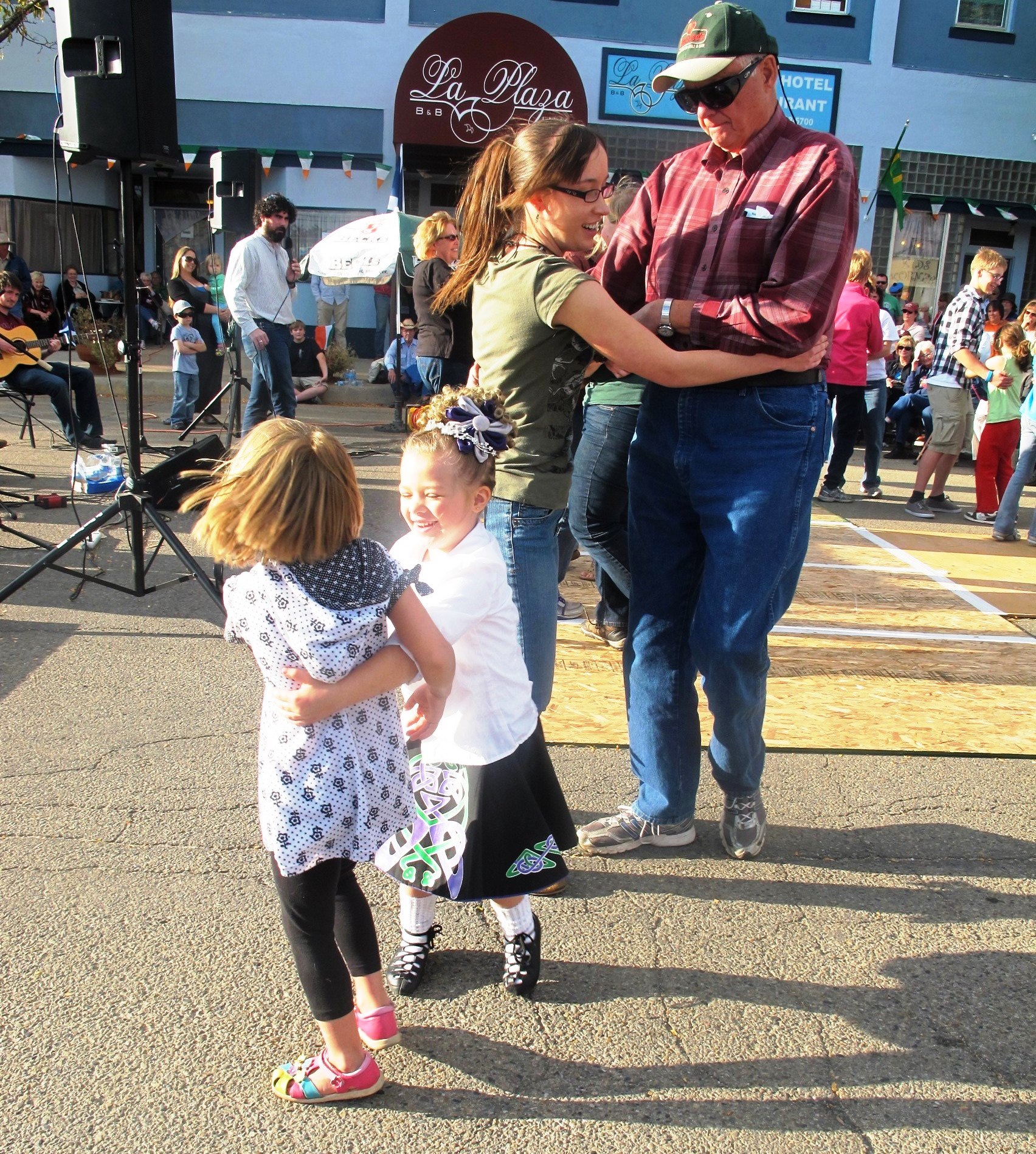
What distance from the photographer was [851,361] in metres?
8.60

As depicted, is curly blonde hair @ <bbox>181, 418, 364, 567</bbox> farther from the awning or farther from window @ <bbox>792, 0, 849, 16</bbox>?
window @ <bbox>792, 0, 849, 16</bbox>

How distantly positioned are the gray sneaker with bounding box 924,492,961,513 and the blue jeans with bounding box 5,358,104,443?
21.9 ft

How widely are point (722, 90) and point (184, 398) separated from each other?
9386 millimetres

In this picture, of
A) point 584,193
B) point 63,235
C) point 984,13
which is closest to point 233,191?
point 584,193

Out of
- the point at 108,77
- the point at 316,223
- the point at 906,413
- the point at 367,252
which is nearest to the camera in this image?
the point at 108,77

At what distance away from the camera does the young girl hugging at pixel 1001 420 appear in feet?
26.0

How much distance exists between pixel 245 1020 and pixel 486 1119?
1.94 ft

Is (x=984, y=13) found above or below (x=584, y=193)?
above

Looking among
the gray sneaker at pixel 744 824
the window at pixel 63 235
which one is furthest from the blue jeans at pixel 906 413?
the window at pixel 63 235

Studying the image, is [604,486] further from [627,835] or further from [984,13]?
[984,13]

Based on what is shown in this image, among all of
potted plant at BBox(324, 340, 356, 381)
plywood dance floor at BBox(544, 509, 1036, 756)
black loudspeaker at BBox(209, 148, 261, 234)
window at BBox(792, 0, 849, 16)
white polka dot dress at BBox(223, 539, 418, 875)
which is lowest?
A: potted plant at BBox(324, 340, 356, 381)

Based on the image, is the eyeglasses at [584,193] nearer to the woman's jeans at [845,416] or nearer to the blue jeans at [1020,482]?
the blue jeans at [1020,482]

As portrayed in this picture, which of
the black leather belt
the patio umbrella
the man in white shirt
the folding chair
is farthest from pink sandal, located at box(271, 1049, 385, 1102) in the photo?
the patio umbrella

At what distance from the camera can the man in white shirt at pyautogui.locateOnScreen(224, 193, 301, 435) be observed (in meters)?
8.11
